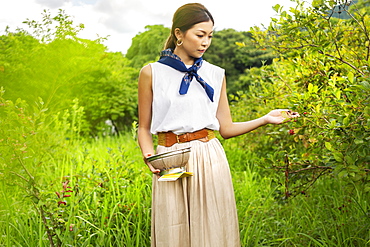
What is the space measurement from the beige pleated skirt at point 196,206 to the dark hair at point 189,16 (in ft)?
1.92

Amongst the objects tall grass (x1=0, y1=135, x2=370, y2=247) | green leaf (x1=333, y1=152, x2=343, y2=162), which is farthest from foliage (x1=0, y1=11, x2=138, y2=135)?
green leaf (x1=333, y1=152, x2=343, y2=162)

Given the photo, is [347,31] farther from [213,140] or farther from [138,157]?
[138,157]

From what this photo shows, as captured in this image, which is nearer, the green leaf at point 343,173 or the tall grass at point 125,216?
the green leaf at point 343,173

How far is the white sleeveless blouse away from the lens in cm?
207

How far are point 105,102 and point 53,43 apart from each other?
6.63 feet

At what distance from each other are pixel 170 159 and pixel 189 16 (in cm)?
72

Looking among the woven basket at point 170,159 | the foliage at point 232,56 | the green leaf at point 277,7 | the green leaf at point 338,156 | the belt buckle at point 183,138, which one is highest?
the foliage at point 232,56

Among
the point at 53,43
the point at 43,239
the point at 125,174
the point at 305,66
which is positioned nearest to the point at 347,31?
the point at 305,66

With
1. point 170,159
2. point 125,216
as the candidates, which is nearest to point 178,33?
point 170,159

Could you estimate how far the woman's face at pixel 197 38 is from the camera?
206 centimetres

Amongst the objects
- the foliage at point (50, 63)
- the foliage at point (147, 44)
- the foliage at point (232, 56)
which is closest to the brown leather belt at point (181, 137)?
the foliage at point (50, 63)

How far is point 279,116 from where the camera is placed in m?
2.29

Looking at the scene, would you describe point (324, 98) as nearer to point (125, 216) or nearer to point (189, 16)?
point (189, 16)

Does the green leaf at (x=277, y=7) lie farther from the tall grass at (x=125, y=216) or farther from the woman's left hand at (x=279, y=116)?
the tall grass at (x=125, y=216)
